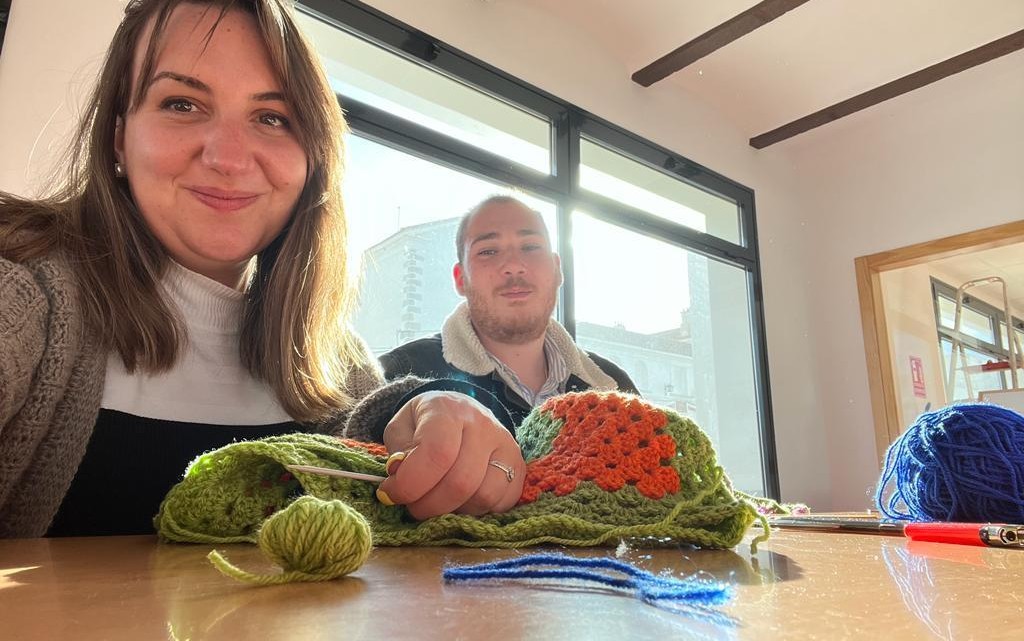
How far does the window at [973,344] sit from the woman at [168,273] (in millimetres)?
3755

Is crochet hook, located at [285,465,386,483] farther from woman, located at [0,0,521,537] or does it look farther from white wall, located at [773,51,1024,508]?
white wall, located at [773,51,1024,508]

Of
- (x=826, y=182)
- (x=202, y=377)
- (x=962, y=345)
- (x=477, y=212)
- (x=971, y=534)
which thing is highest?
(x=826, y=182)

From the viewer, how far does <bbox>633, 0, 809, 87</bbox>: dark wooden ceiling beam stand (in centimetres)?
213

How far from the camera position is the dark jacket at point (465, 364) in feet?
4.07

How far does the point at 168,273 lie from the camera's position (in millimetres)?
628

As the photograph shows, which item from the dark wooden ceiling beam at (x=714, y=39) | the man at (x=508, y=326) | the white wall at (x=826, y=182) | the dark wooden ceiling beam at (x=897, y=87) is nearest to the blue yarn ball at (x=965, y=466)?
the man at (x=508, y=326)

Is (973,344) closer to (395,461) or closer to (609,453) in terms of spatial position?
(609,453)

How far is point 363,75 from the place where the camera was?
1.75 metres

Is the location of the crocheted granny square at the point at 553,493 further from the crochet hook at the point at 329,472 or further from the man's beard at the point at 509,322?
the man's beard at the point at 509,322

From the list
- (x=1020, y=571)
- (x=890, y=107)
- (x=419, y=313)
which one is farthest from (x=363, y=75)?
(x=890, y=107)

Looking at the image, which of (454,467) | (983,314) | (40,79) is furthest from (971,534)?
(983,314)

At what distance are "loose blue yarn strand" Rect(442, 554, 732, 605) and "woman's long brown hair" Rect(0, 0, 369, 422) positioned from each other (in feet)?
1.39

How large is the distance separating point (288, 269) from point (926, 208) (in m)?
2.89

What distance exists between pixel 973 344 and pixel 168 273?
4684 mm
